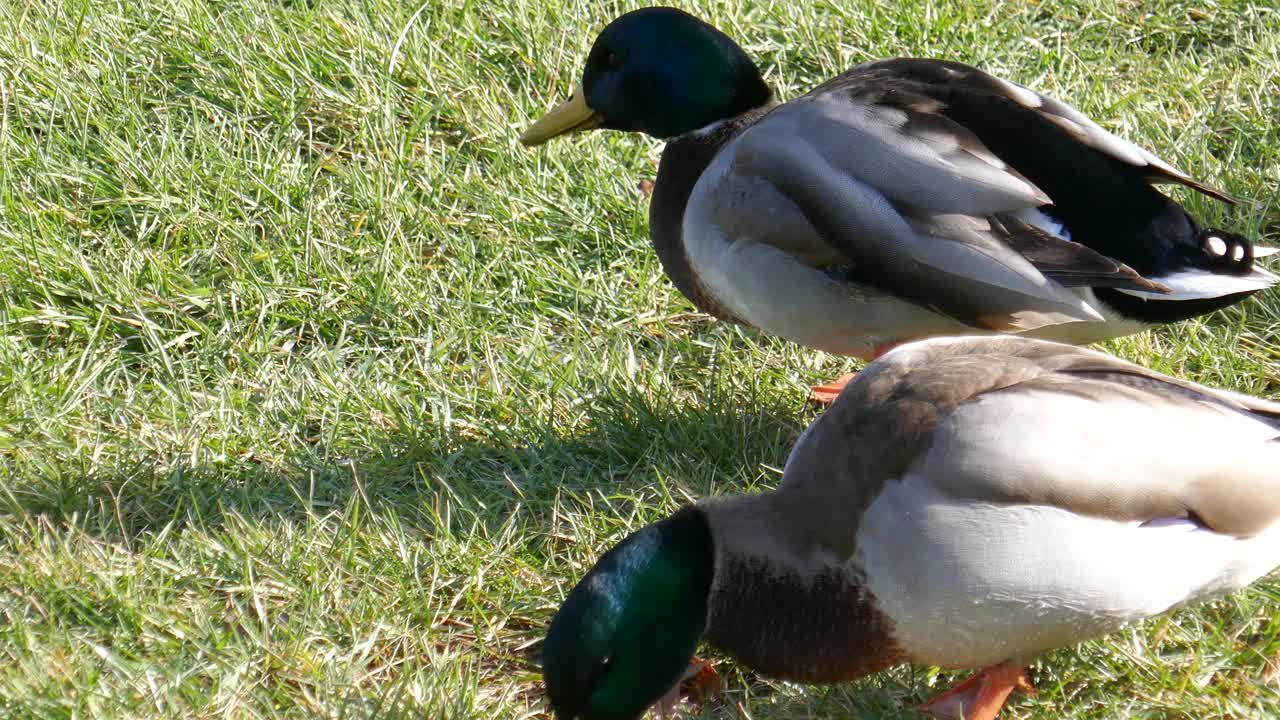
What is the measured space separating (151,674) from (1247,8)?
13.5ft

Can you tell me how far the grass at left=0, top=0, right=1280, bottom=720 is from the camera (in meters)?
2.80

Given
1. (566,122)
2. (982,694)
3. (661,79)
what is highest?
(661,79)

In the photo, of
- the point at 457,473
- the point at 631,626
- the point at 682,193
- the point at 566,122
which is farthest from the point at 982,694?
the point at 566,122

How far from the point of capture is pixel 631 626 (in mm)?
2375

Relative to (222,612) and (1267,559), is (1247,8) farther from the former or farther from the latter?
(222,612)

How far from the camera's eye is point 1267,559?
254cm

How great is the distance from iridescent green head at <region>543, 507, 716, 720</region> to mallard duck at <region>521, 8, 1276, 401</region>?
3.14ft

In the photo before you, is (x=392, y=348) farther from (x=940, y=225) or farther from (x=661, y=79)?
(x=940, y=225)

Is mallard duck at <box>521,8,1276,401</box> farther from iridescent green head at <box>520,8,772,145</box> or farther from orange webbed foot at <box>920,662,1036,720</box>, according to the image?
orange webbed foot at <box>920,662,1036,720</box>

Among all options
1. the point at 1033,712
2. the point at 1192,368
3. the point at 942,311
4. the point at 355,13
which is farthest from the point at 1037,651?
the point at 355,13

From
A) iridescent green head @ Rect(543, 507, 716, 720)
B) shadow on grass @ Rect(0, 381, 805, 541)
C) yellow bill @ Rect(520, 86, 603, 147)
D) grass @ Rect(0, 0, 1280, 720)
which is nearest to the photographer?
iridescent green head @ Rect(543, 507, 716, 720)

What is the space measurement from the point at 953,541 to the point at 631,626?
0.57 m

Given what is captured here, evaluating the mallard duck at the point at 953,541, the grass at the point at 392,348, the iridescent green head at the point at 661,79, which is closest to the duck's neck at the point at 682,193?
the iridescent green head at the point at 661,79

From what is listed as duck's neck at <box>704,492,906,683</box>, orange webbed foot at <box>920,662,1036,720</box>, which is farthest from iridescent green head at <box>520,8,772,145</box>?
orange webbed foot at <box>920,662,1036,720</box>
